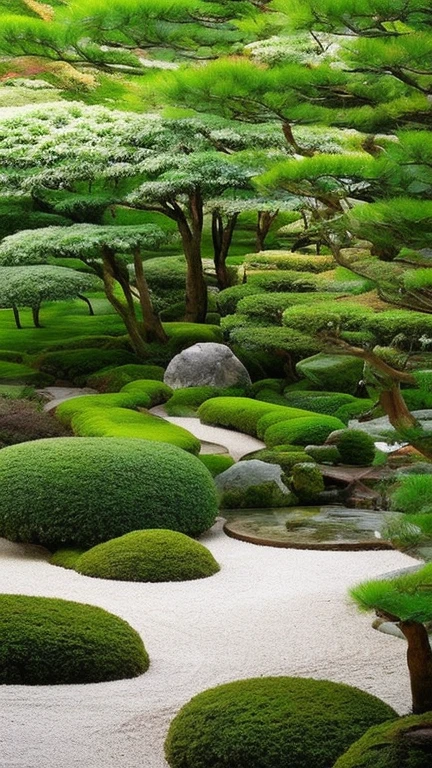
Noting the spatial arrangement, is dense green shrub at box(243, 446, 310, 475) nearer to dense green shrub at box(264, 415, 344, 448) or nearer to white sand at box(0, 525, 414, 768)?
dense green shrub at box(264, 415, 344, 448)

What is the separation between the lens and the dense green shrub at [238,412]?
13.9 m

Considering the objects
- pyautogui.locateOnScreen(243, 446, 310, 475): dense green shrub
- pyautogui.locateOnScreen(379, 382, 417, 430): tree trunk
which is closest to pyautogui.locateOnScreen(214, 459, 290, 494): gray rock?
pyautogui.locateOnScreen(243, 446, 310, 475): dense green shrub

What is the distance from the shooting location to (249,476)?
11.0 meters

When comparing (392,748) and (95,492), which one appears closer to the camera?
(392,748)

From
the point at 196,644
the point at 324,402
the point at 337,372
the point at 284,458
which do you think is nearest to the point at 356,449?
the point at 284,458

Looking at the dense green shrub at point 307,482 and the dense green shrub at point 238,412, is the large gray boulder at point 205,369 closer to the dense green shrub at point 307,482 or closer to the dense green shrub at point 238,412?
the dense green shrub at point 238,412

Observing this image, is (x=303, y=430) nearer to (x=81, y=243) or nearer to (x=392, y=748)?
(x=81, y=243)

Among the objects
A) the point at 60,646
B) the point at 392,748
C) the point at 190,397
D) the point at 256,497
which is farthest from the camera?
the point at 190,397

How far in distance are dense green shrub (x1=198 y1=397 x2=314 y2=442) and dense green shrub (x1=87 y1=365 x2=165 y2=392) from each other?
1805 mm

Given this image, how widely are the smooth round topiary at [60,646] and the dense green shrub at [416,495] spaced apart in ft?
6.57

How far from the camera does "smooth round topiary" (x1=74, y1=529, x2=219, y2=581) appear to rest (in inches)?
300

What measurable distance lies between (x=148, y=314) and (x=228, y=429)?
4.10 meters

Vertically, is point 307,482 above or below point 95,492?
below

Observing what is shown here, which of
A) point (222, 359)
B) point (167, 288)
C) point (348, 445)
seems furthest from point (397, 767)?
point (167, 288)
